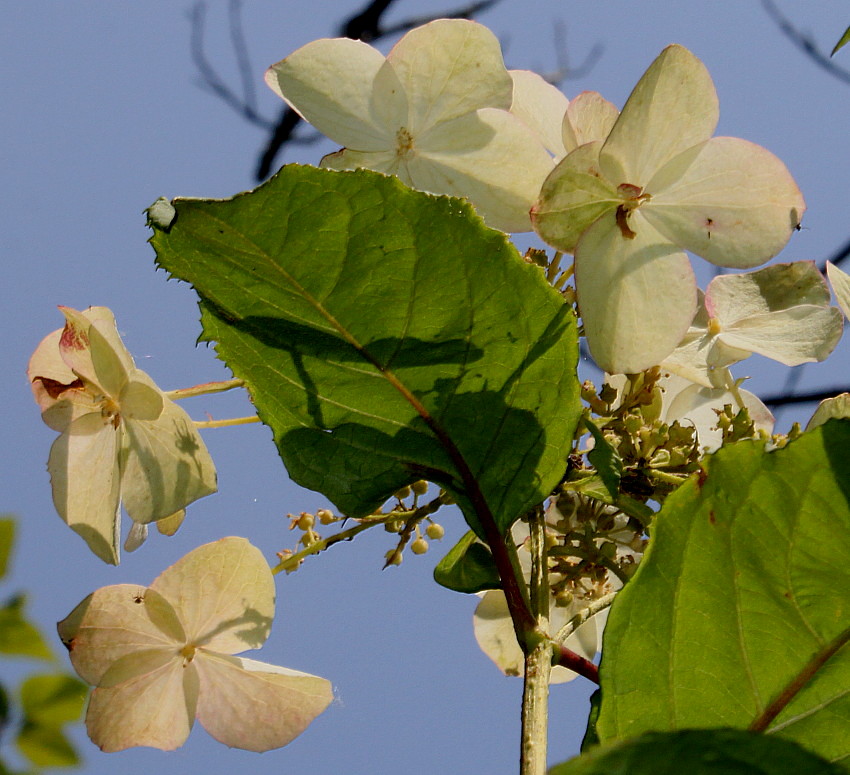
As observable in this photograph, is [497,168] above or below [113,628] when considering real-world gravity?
above

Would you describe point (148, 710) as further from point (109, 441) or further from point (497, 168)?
point (497, 168)

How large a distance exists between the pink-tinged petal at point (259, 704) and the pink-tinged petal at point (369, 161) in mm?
339

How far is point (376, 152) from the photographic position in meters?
0.61

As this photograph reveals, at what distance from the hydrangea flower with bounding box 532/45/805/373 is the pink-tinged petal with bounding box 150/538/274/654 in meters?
0.26

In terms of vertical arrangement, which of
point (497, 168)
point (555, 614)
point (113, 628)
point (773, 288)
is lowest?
point (555, 614)

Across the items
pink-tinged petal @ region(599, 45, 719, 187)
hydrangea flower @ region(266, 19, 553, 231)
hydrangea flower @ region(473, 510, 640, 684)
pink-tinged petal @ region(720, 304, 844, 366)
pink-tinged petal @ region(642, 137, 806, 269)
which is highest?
hydrangea flower @ region(266, 19, 553, 231)

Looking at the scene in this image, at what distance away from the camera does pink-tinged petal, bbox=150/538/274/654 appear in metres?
0.59

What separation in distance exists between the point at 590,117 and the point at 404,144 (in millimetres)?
123

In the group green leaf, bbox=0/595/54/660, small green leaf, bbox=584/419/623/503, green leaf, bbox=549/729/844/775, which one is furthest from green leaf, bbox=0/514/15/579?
small green leaf, bbox=584/419/623/503

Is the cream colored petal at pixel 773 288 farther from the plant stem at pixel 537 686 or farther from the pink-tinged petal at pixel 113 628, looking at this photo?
the pink-tinged petal at pixel 113 628

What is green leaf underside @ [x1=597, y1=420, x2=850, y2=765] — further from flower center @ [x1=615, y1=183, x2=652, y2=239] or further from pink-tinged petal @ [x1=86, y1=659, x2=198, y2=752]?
pink-tinged petal @ [x1=86, y1=659, x2=198, y2=752]

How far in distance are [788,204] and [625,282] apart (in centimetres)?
11

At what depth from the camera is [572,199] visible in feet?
1.72

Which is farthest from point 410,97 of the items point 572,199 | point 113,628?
point 113,628
